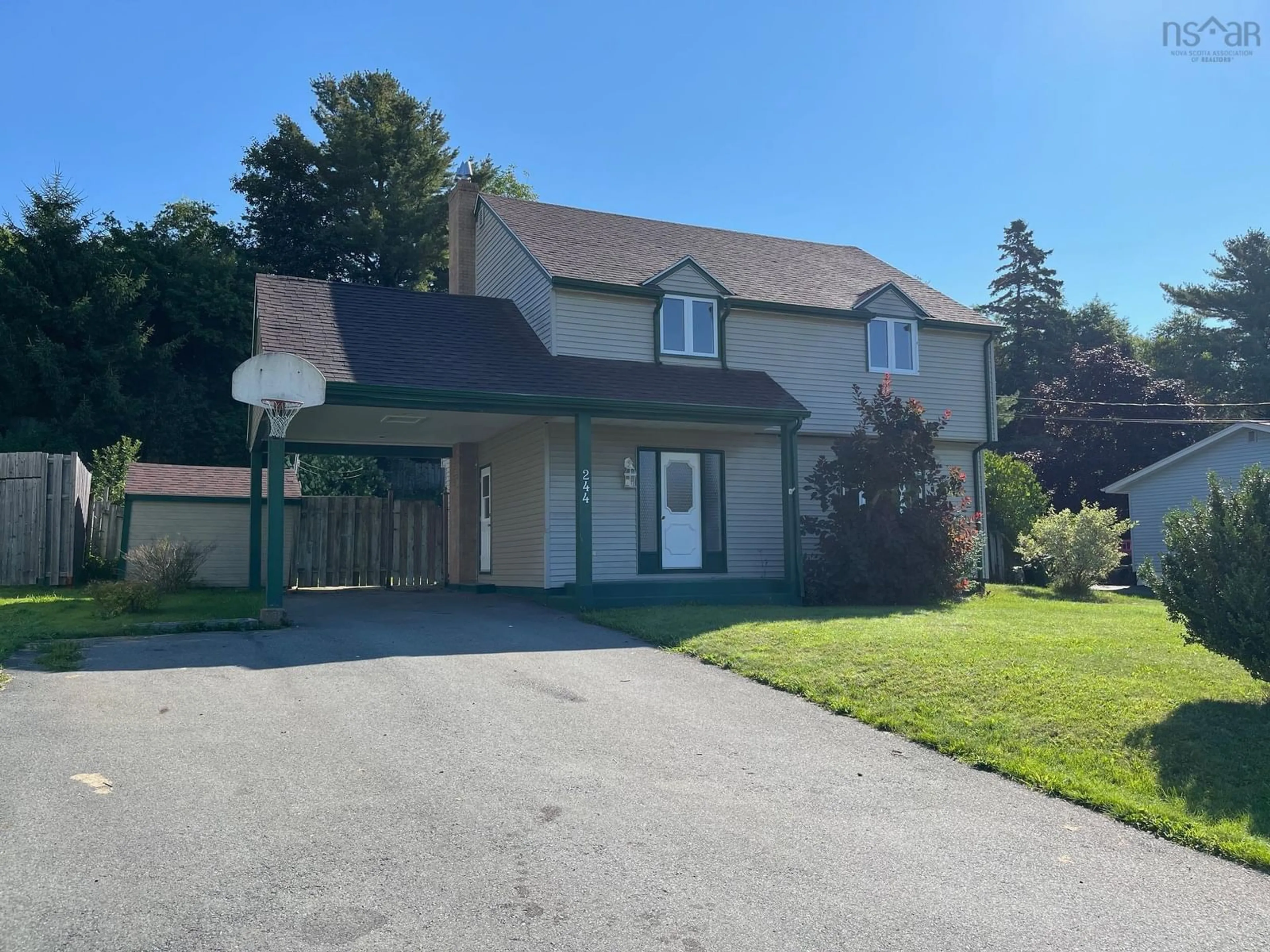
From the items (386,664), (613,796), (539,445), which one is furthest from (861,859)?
(539,445)

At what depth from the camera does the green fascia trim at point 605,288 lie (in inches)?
651

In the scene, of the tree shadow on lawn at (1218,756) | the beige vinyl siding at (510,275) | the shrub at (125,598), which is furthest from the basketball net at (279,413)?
the tree shadow on lawn at (1218,756)

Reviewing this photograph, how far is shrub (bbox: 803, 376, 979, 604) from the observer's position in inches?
623

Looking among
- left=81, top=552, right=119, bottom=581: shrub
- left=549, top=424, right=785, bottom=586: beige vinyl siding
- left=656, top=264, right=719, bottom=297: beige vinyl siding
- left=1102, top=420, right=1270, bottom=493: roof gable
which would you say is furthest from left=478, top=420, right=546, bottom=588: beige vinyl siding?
left=1102, top=420, right=1270, bottom=493: roof gable

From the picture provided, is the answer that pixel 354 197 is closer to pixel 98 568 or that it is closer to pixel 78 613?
pixel 98 568

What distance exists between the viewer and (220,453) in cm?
3184

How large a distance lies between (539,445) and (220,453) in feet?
63.5

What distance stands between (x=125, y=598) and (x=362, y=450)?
24.0ft

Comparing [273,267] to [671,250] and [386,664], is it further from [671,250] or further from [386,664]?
[386,664]

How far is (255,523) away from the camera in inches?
693

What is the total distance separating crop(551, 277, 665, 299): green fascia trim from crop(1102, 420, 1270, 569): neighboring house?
15.1m

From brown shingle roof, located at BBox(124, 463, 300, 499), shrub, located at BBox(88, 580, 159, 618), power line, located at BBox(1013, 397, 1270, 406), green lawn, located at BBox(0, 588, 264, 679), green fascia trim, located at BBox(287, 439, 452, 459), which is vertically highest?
power line, located at BBox(1013, 397, 1270, 406)

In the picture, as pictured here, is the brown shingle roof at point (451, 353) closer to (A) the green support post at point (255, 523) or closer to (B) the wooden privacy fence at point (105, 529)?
(A) the green support post at point (255, 523)

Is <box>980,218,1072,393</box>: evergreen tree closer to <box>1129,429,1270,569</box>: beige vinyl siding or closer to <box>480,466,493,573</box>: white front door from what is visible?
<box>1129,429,1270,569</box>: beige vinyl siding
